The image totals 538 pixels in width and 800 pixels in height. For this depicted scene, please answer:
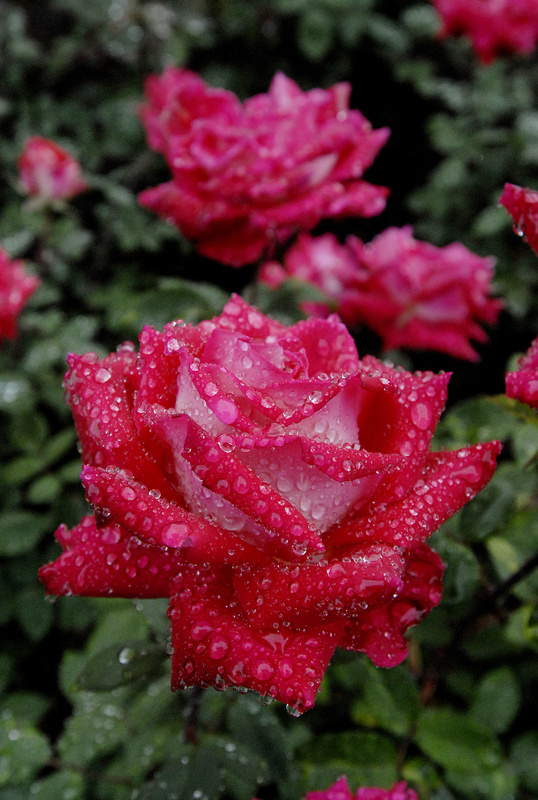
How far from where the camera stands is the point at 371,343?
4.11 feet

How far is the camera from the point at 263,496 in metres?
0.33

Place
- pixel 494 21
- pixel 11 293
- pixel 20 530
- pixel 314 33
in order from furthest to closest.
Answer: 1. pixel 314 33
2. pixel 494 21
3. pixel 11 293
4. pixel 20 530

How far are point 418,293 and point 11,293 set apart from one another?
2.50 ft

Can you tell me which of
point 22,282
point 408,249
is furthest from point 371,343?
point 22,282

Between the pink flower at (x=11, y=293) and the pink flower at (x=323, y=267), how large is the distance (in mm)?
482

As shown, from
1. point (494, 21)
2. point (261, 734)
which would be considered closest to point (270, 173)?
point (261, 734)

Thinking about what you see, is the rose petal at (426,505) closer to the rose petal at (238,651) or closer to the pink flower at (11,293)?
the rose petal at (238,651)

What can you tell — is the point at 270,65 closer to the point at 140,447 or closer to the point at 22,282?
the point at 22,282

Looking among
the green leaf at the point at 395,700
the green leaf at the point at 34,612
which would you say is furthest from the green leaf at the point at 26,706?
the green leaf at the point at 395,700

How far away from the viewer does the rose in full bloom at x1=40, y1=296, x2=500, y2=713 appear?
1.08 ft

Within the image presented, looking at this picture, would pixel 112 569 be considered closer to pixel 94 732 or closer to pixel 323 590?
pixel 323 590

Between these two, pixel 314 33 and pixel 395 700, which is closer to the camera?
pixel 395 700

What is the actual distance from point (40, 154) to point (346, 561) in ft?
4.37

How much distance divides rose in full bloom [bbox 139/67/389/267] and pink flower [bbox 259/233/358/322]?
0.31 m
